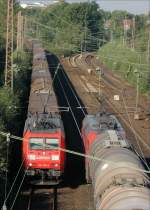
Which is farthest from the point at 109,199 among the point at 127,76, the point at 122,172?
the point at 127,76

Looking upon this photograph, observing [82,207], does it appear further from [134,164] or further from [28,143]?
[134,164]

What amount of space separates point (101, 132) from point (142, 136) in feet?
51.6

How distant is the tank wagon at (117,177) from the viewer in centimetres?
1279

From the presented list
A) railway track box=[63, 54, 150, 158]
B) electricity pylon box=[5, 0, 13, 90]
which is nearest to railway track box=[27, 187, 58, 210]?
railway track box=[63, 54, 150, 158]

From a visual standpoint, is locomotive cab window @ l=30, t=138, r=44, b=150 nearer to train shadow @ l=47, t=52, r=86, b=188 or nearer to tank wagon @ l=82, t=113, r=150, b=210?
train shadow @ l=47, t=52, r=86, b=188

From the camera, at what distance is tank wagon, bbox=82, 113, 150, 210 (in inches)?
504

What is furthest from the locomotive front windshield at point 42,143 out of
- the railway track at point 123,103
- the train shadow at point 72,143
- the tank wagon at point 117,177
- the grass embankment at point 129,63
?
the grass embankment at point 129,63

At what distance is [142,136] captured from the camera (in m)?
36.2

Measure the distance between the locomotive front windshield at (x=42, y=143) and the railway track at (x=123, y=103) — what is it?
23.6ft

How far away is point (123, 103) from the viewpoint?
166ft

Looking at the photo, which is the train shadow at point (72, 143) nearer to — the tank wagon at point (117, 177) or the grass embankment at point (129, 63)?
the tank wagon at point (117, 177)

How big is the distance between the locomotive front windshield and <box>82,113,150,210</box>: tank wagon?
2755mm

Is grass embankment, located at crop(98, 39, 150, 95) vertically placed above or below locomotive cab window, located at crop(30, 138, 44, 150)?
above

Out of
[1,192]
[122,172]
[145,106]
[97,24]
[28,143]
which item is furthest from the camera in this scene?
[97,24]
